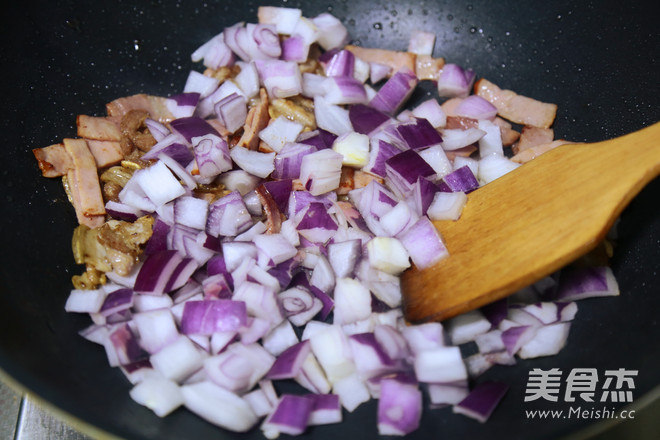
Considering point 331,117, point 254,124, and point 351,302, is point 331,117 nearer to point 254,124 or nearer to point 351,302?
point 254,124

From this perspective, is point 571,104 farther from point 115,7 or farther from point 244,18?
point 115,7

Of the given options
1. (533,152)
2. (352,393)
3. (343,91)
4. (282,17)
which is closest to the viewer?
(352,393)

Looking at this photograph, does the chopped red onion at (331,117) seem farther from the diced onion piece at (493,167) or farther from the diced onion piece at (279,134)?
the diced onion piece at (493,167)

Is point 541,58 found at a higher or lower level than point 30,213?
higher

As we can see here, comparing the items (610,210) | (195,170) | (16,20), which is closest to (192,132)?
(195,170)

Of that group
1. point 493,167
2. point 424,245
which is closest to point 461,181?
point 493,167

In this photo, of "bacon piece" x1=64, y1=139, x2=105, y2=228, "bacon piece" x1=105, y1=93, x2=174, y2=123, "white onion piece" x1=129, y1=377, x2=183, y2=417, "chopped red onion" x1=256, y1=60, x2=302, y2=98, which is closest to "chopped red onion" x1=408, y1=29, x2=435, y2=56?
"chopped red onion" x1=256, y1=60, x2=302, y2=98

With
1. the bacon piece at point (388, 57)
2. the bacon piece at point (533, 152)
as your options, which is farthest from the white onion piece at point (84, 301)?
the bacon piece at point (533, 152)
